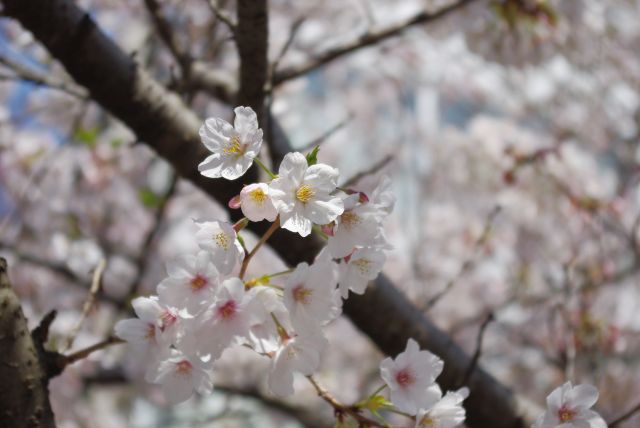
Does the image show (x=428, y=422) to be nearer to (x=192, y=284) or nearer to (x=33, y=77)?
(x=192, y=284)

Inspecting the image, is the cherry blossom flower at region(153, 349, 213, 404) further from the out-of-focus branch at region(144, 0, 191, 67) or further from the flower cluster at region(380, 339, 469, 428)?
the out-of-focus branch at region(144, 0, 191, 67)

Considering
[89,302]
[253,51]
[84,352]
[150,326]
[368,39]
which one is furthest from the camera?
[368,39]

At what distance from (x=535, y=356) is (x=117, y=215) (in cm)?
350

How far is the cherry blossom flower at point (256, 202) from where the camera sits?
2.47ft

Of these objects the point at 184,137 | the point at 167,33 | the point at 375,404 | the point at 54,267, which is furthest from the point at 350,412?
the point at 54,267

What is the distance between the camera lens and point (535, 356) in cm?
520

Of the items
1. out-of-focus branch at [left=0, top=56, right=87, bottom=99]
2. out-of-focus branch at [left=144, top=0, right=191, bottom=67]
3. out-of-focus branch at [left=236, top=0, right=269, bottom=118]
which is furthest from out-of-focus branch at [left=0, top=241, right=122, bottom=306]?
out-of-focus branch at [left=236, top=0, right=269, bottom=118]

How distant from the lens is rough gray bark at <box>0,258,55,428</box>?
0.84 m

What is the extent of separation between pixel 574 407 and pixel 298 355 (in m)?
0.36

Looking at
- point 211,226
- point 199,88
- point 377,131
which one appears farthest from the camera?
point 377,131

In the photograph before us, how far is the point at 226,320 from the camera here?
0.71 meters

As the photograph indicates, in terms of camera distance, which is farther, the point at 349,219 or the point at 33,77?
the point at 33,77

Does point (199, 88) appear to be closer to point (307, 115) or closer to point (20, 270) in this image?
point (20, 270)

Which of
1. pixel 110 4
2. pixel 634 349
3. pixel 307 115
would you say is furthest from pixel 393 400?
pixel 307 115
